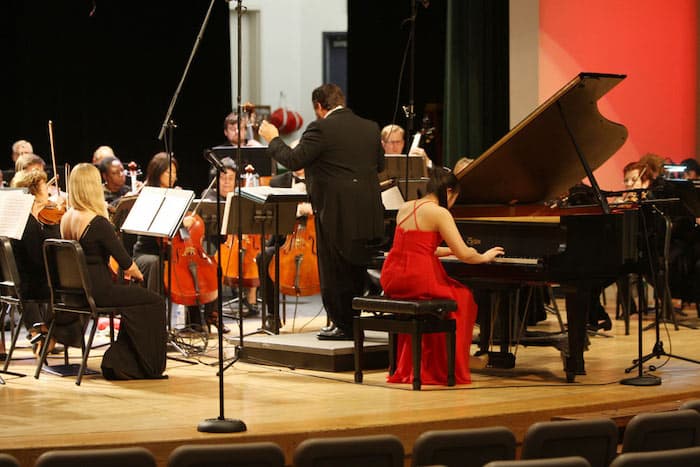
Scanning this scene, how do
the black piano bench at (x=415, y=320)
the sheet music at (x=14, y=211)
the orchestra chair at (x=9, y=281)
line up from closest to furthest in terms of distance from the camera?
the black piano bench at (x=415, y=320) < the sheet music at (x=14, y=211) < the orchestra chair at (x=9, y=281)

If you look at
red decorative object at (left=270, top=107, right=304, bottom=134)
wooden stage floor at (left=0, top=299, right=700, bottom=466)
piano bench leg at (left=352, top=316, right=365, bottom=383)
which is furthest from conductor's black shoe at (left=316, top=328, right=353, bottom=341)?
red decorative object at (left=270, top=107, right=304, bottom=134)

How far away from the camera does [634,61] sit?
11.0 meters

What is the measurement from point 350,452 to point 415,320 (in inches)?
103

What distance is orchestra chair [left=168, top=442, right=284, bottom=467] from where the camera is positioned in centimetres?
313

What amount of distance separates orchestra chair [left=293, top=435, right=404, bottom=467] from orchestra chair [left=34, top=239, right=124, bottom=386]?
10.3ft

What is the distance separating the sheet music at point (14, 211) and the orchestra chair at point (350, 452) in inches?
134

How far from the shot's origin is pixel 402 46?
11.4 meters

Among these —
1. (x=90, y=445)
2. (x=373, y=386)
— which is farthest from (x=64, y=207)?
(x=90, y=445)

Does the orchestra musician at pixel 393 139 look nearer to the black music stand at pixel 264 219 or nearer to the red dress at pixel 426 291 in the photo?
the black music stand at pixel 264 219

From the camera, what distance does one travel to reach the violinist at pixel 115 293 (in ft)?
20.5

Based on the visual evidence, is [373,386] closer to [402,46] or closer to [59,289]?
[59,289]

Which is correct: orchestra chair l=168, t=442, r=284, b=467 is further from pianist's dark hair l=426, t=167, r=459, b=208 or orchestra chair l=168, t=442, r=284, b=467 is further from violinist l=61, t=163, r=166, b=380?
violinist l=61, t=163, r=166, b=380

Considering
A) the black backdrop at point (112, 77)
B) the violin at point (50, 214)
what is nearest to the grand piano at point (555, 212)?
the violin at point (50, 214)

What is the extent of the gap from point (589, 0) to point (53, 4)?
5.17 m
